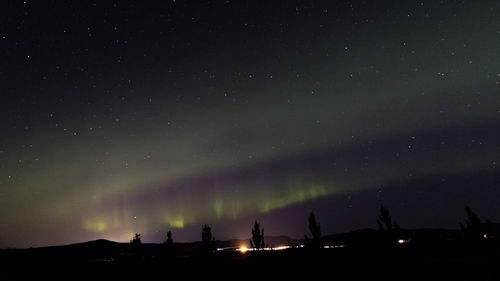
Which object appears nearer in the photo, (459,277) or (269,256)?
(459,277)

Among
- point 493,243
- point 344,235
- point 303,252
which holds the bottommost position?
point 344,235

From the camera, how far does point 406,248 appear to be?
55.2 ft

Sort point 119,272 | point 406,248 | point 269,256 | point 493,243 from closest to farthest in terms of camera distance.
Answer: point 119,272, point 269,256, point 406,248, point 493,243

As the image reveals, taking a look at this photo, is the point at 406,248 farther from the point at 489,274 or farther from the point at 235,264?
the point at 235,264

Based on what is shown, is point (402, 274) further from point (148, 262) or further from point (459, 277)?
point (148, 262)

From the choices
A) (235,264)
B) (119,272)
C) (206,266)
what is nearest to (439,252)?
(235,264)

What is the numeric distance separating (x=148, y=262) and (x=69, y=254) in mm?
140866

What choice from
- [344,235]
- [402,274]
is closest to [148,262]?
[402,274]

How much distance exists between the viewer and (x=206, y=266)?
13.5m

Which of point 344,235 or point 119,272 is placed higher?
point 119,272

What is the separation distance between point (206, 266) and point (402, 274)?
27.7ft

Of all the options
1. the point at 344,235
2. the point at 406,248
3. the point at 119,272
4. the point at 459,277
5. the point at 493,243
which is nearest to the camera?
the point at 459,277

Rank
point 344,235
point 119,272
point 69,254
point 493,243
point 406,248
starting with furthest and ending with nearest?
1. point 344,235
2. point 69,254
3. point 493,243
4. point 406,248
5. point 119,272

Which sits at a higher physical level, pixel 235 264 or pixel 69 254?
pixel 235 264
